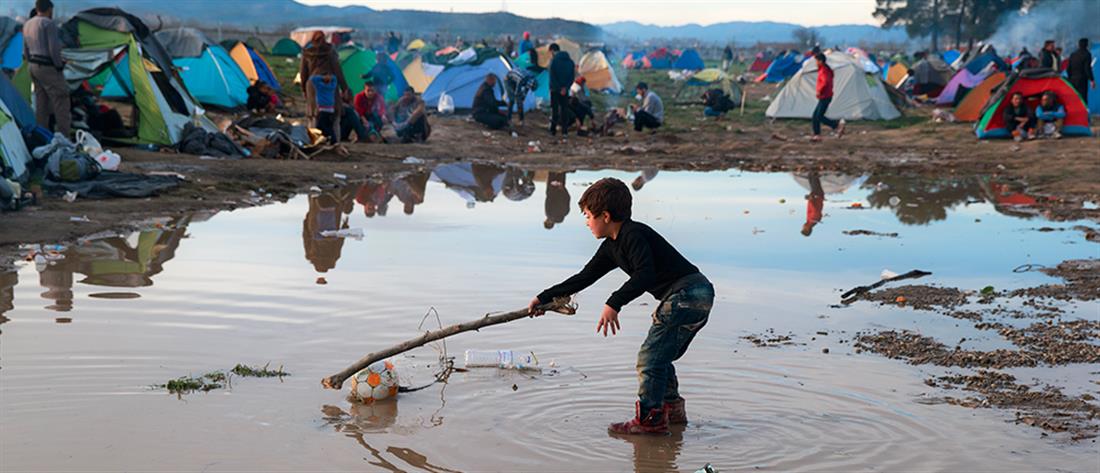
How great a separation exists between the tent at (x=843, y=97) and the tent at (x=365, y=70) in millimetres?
9258

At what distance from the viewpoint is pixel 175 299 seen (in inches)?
370

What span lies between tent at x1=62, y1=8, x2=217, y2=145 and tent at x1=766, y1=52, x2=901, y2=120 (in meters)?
16.2

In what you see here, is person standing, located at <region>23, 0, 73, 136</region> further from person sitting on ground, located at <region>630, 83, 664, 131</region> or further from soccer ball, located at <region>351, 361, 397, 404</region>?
person sitting on ground, located at <region>630, 83, 664, 131</region>

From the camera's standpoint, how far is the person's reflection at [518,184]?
17.1 meters

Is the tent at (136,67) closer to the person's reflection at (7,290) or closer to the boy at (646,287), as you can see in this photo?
the person's reflection at (7,290)

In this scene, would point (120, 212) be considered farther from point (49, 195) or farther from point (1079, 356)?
point (1079, 356)

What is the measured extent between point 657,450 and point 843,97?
2603cm

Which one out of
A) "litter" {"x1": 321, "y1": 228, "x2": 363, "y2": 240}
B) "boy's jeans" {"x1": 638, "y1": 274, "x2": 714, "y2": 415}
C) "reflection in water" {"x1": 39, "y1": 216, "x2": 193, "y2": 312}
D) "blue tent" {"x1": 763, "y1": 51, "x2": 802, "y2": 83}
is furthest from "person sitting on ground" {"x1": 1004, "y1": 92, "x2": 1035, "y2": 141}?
"blue tent" {"x1": 763, "y1": 51, "x2": 802, "y2": 83}

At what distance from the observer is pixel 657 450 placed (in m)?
6.17

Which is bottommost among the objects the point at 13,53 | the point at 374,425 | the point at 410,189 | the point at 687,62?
the point at 374,425

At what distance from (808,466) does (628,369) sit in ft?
6.27

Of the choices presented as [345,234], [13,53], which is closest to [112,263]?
[345,234]

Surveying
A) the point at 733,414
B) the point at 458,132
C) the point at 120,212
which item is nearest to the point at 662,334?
the point at 733,414

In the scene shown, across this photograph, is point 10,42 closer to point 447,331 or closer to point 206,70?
point 206,70
